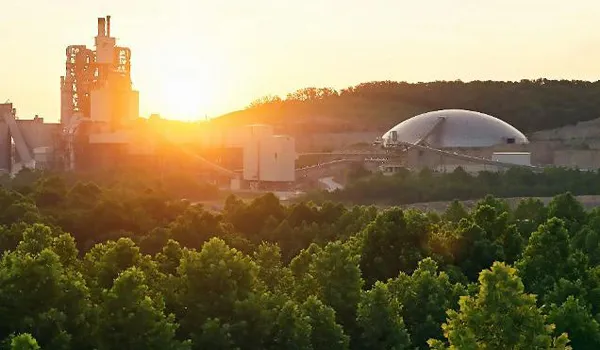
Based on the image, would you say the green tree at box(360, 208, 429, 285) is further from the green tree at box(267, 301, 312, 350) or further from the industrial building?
the industrial building

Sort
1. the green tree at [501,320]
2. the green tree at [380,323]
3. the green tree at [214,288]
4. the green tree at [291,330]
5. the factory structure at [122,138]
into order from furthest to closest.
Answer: the factory structure at [122,138], the green tree at [380,323], the green tree at [214,288], the green tree at [291,330], the green tree at [501,320]

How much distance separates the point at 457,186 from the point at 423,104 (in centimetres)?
9879

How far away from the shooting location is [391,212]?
33.8 m

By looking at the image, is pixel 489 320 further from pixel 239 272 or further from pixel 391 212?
pixel 391 212

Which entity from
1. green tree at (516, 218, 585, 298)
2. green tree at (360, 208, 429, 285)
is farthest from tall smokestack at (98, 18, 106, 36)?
green tree at (516, 218, 585, 298)

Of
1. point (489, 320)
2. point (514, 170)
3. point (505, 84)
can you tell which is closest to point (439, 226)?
point (489, 320)

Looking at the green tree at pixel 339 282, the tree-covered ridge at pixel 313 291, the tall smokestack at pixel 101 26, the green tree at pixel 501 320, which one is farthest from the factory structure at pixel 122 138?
the green tree at pixel 501 320

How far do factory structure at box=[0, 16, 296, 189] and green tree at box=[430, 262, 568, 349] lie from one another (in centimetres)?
5667

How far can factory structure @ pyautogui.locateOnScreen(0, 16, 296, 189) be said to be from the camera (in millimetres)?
75500

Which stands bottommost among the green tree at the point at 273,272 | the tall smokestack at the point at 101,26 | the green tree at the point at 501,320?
the green tree at the point at 273,272

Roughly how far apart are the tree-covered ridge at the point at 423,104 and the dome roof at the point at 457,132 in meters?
35.0

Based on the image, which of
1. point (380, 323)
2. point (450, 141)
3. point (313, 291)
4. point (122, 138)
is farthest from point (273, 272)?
point (450, 141)

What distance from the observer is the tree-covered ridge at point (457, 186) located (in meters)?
68.4

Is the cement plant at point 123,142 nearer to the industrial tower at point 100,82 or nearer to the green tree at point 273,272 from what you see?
the industrial tower at point 100,82
